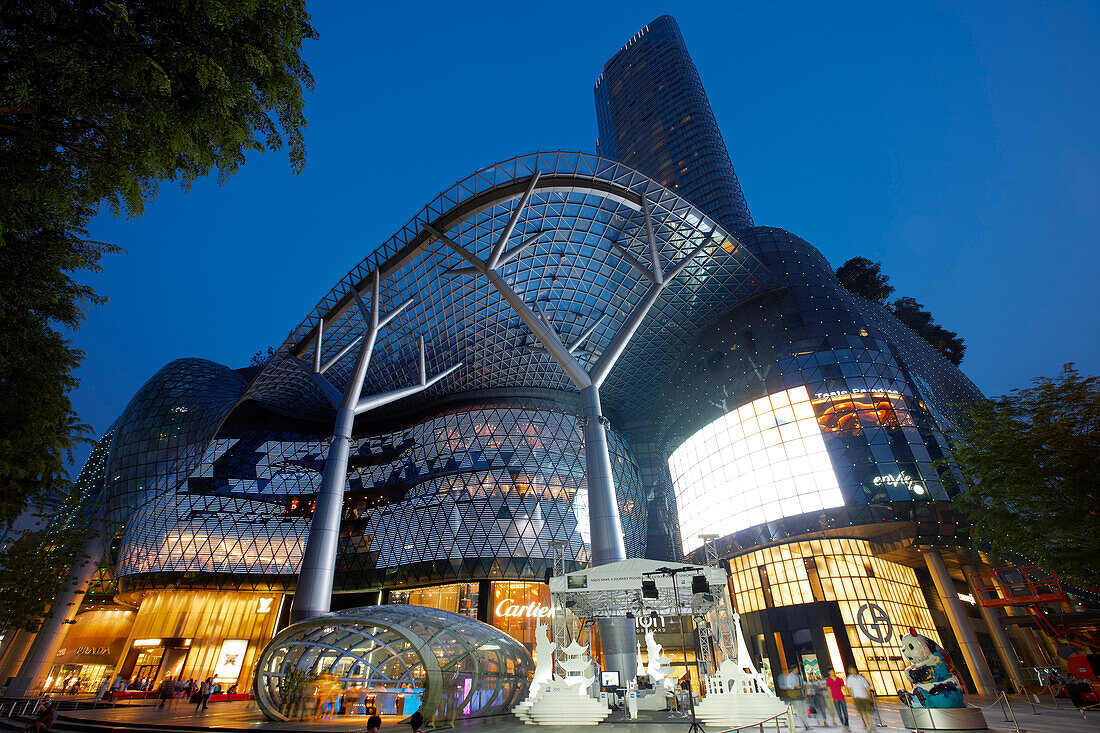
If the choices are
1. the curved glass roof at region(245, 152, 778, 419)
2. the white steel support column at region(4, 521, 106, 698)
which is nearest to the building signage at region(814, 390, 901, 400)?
the curved glass roof at region(245, 152, 778, 419)

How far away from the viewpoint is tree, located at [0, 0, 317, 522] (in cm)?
557

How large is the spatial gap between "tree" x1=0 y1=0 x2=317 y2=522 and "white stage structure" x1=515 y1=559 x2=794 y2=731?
14809 millimetres

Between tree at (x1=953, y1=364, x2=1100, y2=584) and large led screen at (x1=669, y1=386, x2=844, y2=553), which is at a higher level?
large led screen at (x1=669, y1=386, x2=844, y2=553)

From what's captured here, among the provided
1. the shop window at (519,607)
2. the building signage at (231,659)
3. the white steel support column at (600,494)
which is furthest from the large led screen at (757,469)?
the building signage at (231,659)

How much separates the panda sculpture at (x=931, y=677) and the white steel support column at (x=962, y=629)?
20565mm

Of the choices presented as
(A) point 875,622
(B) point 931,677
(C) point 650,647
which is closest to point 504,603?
(C) point 650,647

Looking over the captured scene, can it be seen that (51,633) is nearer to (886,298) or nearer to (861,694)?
(861,694)

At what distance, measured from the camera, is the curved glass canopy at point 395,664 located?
1488cm

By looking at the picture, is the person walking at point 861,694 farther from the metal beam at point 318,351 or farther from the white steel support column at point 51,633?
the white steel support column at point 51,633

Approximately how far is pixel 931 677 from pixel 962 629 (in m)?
21.7

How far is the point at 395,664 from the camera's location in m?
15.8

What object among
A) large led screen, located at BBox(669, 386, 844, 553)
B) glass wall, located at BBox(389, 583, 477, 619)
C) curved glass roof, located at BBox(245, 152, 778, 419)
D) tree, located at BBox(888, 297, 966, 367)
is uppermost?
tree, located at BBox(888, 297, 966, 367)

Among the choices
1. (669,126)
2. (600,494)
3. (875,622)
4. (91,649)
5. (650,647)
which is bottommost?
(650,647)

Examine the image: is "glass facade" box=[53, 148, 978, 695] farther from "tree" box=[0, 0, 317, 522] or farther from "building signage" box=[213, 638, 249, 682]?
"tree" box=[0, 0, 317, 522]
